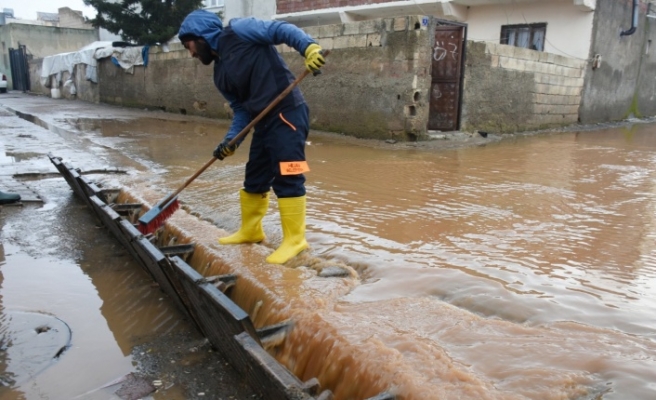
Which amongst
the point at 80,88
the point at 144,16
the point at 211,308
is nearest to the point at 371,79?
the point at 211,308

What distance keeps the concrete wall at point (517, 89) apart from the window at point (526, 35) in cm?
141

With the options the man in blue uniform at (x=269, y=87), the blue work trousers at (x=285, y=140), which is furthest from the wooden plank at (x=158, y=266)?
the blue work trousers at (x=285, y=140)

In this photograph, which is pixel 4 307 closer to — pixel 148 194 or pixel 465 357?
pixel 148 194

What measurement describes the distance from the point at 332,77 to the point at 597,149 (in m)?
4.81

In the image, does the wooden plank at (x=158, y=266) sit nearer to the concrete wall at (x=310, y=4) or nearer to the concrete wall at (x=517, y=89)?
the concrete wall at (x=517, y=89)

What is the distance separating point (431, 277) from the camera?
2.80 m

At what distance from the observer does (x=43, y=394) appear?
90.4 inches

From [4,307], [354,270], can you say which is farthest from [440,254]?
[4,307]

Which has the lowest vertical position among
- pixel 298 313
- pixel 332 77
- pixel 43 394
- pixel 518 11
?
pixel 43 394

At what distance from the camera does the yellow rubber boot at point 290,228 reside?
10.3 ft

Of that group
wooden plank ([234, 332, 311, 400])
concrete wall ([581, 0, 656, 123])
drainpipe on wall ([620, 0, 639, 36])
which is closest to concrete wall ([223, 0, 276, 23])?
concrete wall ([581, 0, 656, 123])

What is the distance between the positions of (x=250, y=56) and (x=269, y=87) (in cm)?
21

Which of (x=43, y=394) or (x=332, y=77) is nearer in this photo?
(x=43, y=394)

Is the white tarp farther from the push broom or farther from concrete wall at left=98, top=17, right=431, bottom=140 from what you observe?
the push broom
